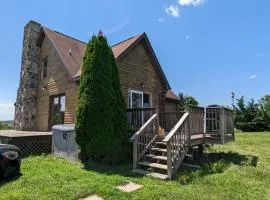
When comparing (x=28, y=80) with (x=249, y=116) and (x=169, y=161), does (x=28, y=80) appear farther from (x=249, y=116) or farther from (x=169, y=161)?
(x=249, y=116)

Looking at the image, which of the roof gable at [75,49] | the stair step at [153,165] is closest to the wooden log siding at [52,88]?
the roof gable at [75,49]

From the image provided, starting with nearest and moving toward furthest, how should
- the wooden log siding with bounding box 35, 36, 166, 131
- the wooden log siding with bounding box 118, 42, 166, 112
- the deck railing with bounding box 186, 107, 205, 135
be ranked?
1. the deck railing with bounding box 186, 107, 205, 135
2. the wooden log siding with bounding box 35, 36, 166, 131
3. the wooden log siding with bounding box 118, 42, 166, 112

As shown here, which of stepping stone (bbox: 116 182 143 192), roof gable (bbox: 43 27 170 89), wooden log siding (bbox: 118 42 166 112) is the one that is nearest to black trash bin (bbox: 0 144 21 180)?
stepping stone (bbox: 116 182 143 192)

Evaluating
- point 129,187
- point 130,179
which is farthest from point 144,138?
point 129,187

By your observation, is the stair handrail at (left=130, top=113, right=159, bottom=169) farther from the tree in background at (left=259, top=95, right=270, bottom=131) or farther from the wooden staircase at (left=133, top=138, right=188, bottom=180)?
the tree in background at (left=259, top=95, right=270, bottom=131)

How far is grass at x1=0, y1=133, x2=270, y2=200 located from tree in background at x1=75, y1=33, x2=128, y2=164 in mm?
656

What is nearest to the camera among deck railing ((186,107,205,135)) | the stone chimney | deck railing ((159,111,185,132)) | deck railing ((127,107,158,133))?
deck railing ((186,107,205,135))

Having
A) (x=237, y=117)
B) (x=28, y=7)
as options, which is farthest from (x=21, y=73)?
(x=237, y=117)

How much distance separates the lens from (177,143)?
7883 mm

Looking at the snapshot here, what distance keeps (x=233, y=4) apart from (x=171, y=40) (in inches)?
257

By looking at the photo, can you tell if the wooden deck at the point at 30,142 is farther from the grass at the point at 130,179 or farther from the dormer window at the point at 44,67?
the dormer window at the point at 44,67

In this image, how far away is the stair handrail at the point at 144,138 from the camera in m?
8.26

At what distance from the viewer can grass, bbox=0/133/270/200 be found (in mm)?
5531

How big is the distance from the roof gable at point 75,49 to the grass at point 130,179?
214 inches
